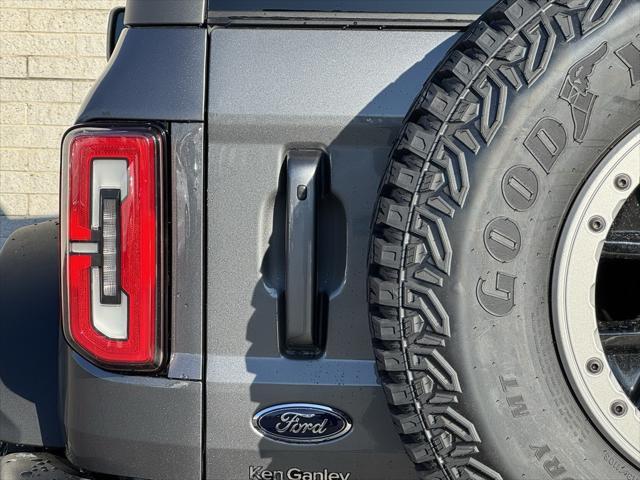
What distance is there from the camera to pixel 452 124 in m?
1.42

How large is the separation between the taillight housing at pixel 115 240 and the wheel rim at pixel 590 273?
72 centimetres

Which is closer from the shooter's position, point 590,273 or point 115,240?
point 590,273

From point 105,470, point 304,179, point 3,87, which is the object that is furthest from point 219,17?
point 3,87

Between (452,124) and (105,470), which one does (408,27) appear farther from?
(105,470)

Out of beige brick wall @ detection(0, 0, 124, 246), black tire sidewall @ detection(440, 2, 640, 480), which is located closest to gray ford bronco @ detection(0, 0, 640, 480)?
black tire sidewall @ detection(440, 2, 640, 480)

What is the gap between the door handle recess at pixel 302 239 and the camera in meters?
1.58

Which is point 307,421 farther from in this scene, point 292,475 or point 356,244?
point 356,244

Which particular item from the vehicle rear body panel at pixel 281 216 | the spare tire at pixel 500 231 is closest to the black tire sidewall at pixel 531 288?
the spare tire at pixel 500 231

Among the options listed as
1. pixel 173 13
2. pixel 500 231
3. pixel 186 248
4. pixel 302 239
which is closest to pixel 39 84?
pixel 173 13

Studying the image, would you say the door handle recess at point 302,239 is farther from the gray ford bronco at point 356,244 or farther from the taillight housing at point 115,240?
the taillight housing at point 115,240

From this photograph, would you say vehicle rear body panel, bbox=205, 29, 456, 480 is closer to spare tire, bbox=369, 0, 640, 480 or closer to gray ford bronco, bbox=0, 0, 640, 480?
gray ford bronco, bbox=0, 0, 640, 480

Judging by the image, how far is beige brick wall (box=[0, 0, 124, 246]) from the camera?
6.58 metres

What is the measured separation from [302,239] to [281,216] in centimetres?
7

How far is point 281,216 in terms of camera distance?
5.29ft
